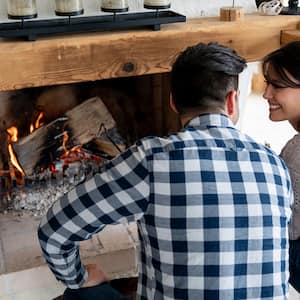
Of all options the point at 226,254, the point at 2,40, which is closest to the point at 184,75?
the point at 226,254

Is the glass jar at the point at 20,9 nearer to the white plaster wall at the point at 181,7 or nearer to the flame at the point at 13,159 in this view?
the white plaster wall at the point at 181,7

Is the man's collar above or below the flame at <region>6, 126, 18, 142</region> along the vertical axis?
above

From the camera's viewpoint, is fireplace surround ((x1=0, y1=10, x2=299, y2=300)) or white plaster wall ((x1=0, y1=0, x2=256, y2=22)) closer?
fireplace surround ((x1=0, y1=10, x2=299, y2=300))

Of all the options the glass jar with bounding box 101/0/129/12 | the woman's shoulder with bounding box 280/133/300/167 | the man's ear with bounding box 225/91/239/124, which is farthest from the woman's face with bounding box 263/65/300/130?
the glass jar with bounding box 101/0/129/12

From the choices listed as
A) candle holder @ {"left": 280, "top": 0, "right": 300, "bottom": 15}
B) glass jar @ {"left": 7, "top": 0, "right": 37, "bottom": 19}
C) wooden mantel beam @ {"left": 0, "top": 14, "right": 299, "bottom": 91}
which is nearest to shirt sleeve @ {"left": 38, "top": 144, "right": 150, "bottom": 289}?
wooden mantel beam @ {"left": 0, "top": 14, "right": 299, "bottom": 91}

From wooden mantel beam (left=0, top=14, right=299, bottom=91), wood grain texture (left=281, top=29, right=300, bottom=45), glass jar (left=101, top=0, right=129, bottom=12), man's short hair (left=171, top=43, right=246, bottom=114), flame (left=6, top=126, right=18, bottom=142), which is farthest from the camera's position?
flame (left=6, top=126, right=18, bottom=142)

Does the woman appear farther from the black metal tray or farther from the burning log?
the burning log

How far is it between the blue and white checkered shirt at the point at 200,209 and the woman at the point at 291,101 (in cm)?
34

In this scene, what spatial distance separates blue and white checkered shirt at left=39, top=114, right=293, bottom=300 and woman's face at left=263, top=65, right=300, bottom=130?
1.54 feet

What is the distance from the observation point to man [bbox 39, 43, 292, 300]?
1.05m

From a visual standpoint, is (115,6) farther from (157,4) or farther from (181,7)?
(181,7)

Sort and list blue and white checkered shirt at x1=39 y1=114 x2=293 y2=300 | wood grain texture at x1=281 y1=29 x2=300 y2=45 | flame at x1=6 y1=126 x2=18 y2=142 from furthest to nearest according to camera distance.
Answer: flame at x1=6 y1=126 x2=18 y2=142 < wood grain texture at x1=281 y1=29 x2=300 y2=45 < blue and white checkered shirt at x1=39 y1=114 x2=293 y2=300

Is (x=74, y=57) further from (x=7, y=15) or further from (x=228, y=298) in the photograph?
(x=228, y=298)

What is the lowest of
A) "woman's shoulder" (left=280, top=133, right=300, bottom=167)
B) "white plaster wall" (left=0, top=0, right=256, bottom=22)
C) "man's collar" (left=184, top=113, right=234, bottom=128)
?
"woman's shoulder" (left=280, top=133, right=300, bottom=167)
